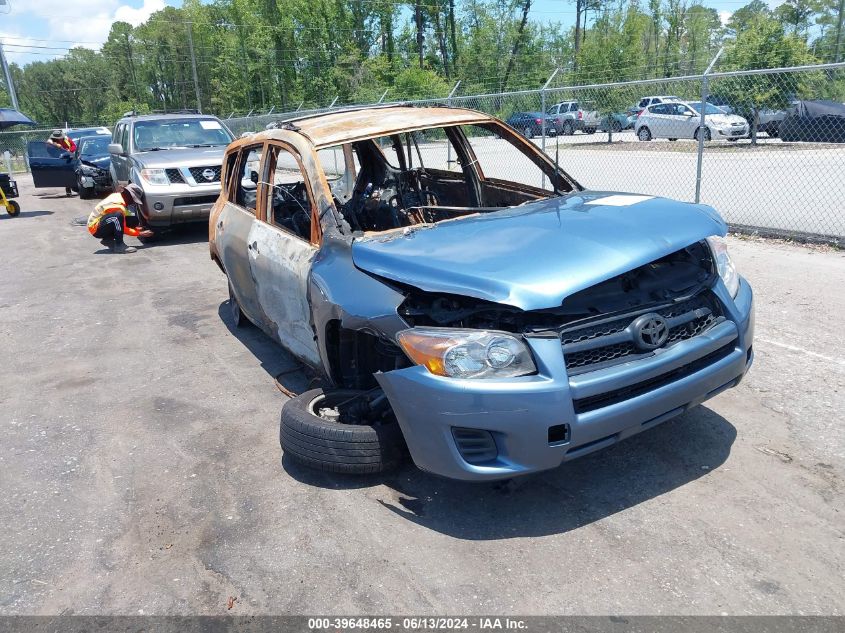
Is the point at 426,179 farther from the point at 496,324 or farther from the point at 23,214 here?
the point at 23,214

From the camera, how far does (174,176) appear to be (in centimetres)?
1082

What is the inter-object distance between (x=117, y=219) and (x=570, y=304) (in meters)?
9.52

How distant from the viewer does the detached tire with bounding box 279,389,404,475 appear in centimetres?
342

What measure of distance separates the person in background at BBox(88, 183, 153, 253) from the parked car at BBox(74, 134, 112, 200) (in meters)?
8.21

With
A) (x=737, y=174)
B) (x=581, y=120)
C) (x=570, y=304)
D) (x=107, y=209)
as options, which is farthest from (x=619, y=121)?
(x=570, y=304)

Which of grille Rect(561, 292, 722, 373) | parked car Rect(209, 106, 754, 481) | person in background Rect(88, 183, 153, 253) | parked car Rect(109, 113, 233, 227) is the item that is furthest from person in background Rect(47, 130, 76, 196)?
grille Rect(561, 292, 722, 373)

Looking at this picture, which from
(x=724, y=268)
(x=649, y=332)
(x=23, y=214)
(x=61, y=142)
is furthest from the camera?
(x=61, y=142)

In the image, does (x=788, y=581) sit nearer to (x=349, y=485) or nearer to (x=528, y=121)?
(x=349, y=485)

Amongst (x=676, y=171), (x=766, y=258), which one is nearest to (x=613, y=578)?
(x=766, y=258)

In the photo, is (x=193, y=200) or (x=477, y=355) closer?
(x=477, y=355)

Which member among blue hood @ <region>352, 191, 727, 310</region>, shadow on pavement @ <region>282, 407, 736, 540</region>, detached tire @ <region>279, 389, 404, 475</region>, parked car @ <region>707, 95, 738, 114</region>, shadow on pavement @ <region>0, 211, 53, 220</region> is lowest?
shadow on pavement @ <region>0, 211, 53, 220</region>

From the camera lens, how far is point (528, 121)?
52.6ft

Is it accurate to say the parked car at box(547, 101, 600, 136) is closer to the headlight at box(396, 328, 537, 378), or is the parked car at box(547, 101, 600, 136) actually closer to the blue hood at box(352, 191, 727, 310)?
the blue hood at box(352, 191, 727, 310)

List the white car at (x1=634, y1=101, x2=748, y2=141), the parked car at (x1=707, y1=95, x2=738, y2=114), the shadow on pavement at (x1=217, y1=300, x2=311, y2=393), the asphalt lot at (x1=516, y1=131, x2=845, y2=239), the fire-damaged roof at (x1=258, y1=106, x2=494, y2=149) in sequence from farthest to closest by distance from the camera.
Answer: the white car at (x1=634, y1=101, x2=748, y2=141), the parked car at (x1=707, y1=95, x2=738, y2=114), the asphalt lot at (x1=516, y1=131, x2=845, y2=239), the shadow on pavement at (x1=217, y1=300, x2=311, y2=393), the fire-damaged roof at (x1=258, y1=106, x2=494, y2=149)
